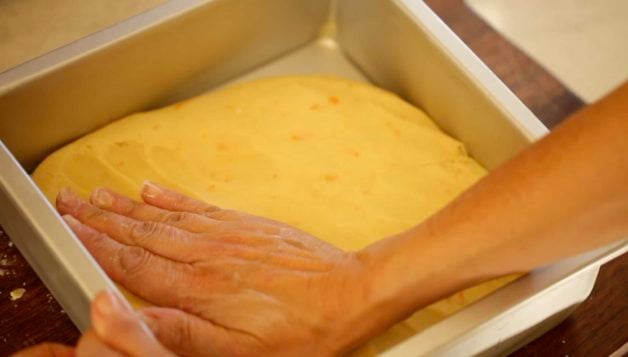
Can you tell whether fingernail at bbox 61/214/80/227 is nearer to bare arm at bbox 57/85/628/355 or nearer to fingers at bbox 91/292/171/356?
bare arm at bbox 57/85/628/355

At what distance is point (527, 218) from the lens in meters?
0.68

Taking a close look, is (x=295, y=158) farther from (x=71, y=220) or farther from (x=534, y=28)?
(x=534, y=28)

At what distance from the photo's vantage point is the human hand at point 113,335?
0.64m

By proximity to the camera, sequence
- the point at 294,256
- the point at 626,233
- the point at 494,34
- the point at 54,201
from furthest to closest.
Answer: the point at 494,34 → the point at 54,201 → the point at 294,256 → the point at 626,233

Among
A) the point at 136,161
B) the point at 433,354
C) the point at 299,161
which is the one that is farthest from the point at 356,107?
the point at 433,354

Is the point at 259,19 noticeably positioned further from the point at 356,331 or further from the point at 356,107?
the point at 356,331

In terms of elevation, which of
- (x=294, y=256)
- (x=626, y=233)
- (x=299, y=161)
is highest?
(x=299, y=161)

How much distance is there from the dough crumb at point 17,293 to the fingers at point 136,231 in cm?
9

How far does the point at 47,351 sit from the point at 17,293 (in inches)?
6.5

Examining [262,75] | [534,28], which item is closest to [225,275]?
[262,75]

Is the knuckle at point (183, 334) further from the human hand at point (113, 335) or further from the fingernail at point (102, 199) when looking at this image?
the fingernail at point (102, 199)

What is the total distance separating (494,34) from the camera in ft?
3.87

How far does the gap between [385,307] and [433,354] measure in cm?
6

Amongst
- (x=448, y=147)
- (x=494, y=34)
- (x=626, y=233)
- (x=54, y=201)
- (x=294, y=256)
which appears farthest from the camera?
(x=494, y=34)
